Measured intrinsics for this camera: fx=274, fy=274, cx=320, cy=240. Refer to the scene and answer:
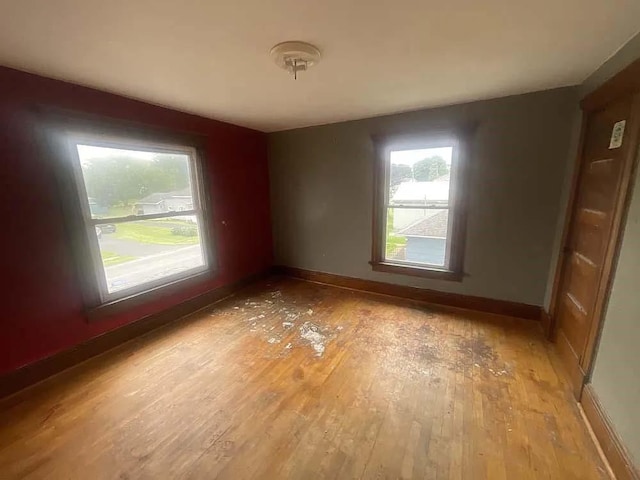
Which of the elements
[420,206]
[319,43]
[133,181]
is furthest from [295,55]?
[420,206]

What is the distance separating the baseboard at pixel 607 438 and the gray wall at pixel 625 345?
34mm

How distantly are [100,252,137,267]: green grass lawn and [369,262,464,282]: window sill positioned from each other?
9.02 ft

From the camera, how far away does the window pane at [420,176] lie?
307 centimetres

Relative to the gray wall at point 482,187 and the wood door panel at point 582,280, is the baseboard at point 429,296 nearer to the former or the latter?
the gray wall at point 482,187

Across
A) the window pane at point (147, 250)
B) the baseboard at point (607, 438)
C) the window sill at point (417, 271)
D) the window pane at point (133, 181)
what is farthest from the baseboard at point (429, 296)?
the window pane at point (133, 181)

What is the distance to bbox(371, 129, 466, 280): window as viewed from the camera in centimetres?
303

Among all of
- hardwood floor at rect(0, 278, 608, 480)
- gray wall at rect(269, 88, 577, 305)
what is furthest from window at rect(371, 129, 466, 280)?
hardwood floor at rect(0, 278, 608, 480)

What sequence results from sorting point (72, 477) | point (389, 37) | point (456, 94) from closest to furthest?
1. point (72, 477)
2. point (389, 37)
3. point (456, 94)

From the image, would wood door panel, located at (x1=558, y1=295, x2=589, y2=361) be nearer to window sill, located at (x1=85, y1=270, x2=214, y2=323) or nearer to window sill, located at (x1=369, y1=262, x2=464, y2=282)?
window sill, located at (x1=369, y1=262, x2=464, y2=282)

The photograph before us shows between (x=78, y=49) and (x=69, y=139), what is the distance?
2.71 ft

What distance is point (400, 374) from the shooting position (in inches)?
82.6

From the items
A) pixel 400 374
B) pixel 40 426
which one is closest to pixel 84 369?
pixel 40 426

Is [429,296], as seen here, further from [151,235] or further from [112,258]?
[112,258]

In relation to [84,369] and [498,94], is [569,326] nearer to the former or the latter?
[498,94]
